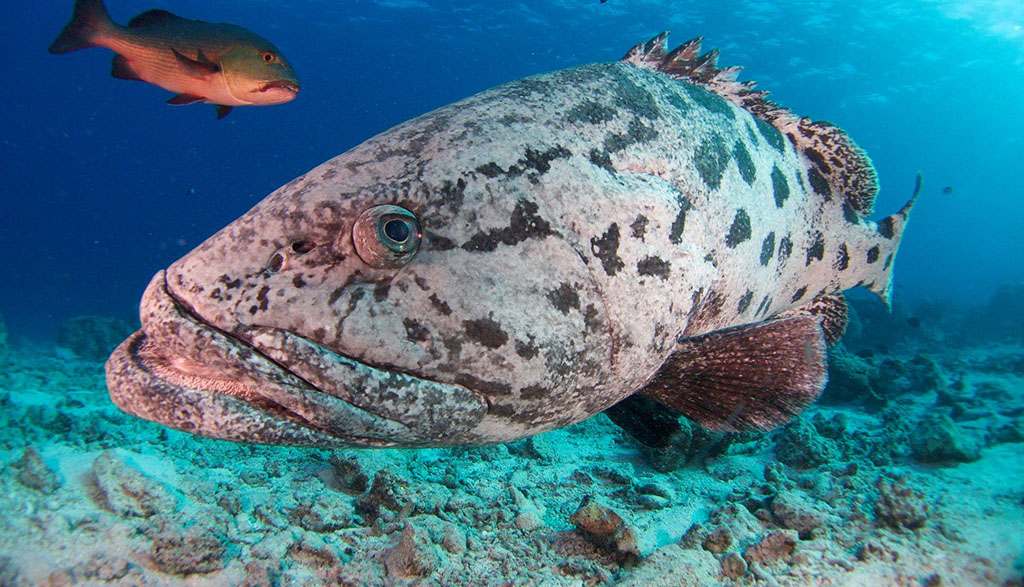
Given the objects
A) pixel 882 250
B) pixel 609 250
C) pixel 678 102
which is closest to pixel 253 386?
pixel 609 250

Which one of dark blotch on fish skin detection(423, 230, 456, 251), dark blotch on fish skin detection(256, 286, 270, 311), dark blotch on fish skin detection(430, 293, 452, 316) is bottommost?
dark blotch on fish skin detection(256, 286, 270, 311)

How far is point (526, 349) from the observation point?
2.09 meters

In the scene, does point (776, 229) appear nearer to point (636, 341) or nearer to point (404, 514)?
point (636, 341)

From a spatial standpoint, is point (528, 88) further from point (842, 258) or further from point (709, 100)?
point (842, 258)

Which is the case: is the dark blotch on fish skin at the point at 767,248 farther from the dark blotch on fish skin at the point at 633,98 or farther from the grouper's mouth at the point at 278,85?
the grouper's mouth at the point at 278,85

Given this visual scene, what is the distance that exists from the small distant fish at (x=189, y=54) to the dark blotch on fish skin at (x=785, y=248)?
4320mm

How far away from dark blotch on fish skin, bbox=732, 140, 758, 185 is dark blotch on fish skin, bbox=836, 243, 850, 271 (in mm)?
1841

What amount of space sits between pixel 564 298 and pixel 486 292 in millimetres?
383

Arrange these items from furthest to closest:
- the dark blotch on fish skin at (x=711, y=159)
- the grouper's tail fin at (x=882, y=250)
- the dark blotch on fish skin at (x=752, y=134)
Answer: the grouper's tail fin at (x=882, y=250) < the dark blotch on fish skin at (x=752, y=134) < the dark blotch on fish skin at (x=711, y=159)

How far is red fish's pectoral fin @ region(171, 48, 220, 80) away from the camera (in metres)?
4.10

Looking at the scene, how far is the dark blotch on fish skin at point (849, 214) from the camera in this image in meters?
4.66

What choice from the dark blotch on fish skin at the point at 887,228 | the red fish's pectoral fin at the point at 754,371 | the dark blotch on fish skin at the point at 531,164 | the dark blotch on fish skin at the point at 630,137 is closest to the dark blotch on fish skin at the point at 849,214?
the dark blotch on fish skin at the point at 887,228

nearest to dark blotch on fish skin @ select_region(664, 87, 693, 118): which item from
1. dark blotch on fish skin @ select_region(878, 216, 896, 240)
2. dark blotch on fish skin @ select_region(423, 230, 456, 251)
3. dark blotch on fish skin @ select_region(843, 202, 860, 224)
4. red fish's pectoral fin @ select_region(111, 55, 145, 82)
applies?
dark blotch on fish skin @ select_region(423, 230, 456, 251)

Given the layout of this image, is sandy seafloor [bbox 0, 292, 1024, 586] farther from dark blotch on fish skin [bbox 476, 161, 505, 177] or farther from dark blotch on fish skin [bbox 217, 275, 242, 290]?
dark blotch on fish skin [bbox 476, 161, 505, 177]
